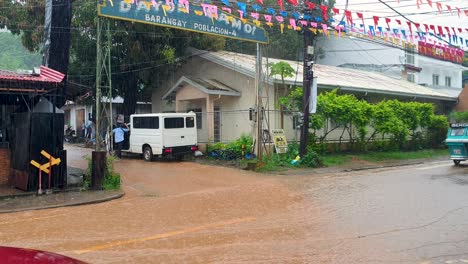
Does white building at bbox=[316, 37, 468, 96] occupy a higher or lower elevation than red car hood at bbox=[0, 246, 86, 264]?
higher

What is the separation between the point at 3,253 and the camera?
8.93 feet

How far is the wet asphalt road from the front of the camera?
6.46 m

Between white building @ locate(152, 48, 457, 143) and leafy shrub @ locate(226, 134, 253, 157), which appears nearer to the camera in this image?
leafy shrub @ locate(226, 134, 253, 157)

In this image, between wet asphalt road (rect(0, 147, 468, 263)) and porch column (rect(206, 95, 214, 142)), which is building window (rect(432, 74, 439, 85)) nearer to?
porch column (rect(206, 95, 214, 142))

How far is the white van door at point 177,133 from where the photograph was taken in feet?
66.5

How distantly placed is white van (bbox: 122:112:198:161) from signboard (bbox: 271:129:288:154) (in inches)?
153

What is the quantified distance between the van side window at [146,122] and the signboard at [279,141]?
5.29 meters

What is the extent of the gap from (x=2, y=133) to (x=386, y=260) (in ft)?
41.6

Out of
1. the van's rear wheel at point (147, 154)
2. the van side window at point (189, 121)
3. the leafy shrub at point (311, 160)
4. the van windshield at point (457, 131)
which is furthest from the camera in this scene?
the van side window at point (189, 121)

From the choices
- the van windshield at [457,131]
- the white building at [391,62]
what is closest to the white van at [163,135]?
the van windshield at [457,131]

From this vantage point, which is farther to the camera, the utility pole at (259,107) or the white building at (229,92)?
the white building at (229,92)

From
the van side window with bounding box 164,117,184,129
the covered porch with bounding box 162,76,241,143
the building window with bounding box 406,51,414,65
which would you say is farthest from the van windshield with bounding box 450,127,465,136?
the building window with bounding box 406,51,414,65

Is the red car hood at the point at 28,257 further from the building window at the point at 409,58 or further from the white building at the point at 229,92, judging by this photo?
the building window at the point at 409,58

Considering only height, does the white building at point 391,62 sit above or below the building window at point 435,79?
above
